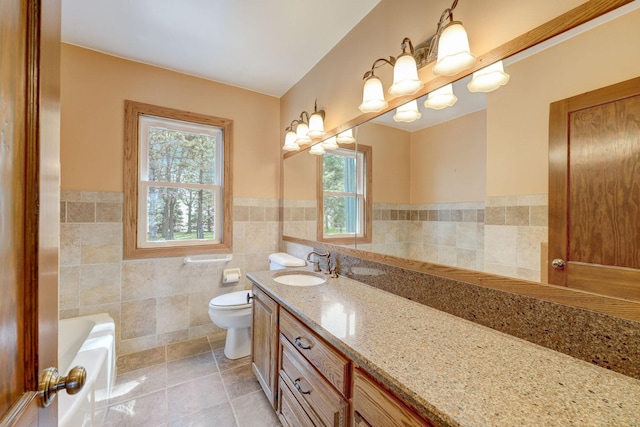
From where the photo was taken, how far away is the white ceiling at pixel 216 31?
1.65 metres

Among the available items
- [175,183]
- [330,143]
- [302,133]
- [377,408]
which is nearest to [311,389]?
[377,408]

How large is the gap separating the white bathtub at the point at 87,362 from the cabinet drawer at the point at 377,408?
107 cm

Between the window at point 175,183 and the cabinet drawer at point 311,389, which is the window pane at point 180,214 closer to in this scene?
the window at point 175,183

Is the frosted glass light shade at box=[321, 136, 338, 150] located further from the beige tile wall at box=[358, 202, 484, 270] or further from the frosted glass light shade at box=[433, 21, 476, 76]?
the frosted glass light shade at box=[433, 21, 476, 76]

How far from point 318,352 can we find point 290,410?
51 centimetres

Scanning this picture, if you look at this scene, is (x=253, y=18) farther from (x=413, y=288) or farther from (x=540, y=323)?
(x=540, y=323)

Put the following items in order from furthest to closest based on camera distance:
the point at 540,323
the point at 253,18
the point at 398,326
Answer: the point at 253,18, the point at 398,326, the point at 540,323

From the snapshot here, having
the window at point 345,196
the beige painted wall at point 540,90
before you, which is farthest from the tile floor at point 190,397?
the beige painted wall at point 540,90

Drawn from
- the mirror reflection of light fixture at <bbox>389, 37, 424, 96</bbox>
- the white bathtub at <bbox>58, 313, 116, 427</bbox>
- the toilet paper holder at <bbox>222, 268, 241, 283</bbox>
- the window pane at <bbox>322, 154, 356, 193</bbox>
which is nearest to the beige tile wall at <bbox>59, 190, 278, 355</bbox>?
the toilet paper holder at <bbox>222, 268, 241, 283</bbox>

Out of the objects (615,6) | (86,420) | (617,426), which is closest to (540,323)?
(617,426)

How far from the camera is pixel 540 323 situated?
34.4 inches

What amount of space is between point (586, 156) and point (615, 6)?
417 mm

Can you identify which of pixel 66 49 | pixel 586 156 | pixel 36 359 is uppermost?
pixel 66 49

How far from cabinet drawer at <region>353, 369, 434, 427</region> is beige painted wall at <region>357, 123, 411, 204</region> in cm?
91
